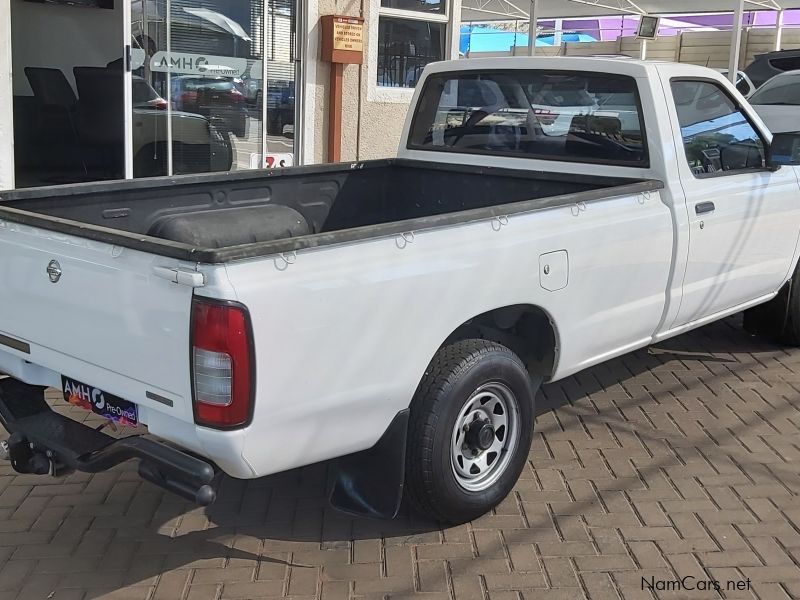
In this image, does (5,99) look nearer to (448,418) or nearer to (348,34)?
(348,34)

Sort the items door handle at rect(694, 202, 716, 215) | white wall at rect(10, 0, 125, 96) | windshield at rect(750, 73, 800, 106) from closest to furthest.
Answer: door handle at rect(694, 202, 716, 215) → windshield at rect(750, 73, 800, 106) → white wall at rect(10, 0, 125, 96)

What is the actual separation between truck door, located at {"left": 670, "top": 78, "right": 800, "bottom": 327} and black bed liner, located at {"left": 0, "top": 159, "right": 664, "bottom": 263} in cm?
43

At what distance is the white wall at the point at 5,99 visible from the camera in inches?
288

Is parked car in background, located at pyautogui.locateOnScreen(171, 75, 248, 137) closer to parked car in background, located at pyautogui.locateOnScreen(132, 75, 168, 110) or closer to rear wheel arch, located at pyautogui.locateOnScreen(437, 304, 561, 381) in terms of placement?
parked car in background, located at pyautogui.locateOnScreen(132, 75, 168, 110)

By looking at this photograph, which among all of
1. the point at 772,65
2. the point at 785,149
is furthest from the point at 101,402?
the point at 772,65

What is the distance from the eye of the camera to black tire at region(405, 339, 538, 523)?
347 centimetres

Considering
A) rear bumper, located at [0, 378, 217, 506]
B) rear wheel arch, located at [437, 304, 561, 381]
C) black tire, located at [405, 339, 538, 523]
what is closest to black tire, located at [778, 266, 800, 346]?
rear wheel arch, located at [437, 304, 561, 381]

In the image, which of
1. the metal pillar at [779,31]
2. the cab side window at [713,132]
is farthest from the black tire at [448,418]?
the metal pillar at [779,31]

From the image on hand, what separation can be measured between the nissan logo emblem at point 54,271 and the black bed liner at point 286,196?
116 mm

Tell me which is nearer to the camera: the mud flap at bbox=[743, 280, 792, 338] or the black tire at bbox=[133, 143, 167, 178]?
the mud flap at bbox=[743, 280, 792, 338]

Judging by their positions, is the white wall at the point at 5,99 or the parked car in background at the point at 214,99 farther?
the parked car in background at the point at 214,99

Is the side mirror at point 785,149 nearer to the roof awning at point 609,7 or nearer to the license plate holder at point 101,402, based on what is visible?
the license plate holder at point 101,402

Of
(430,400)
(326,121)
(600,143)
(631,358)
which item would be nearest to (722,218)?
(600,143)

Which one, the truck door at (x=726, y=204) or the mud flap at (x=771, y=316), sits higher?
the truck door at (x=726, y=204)
